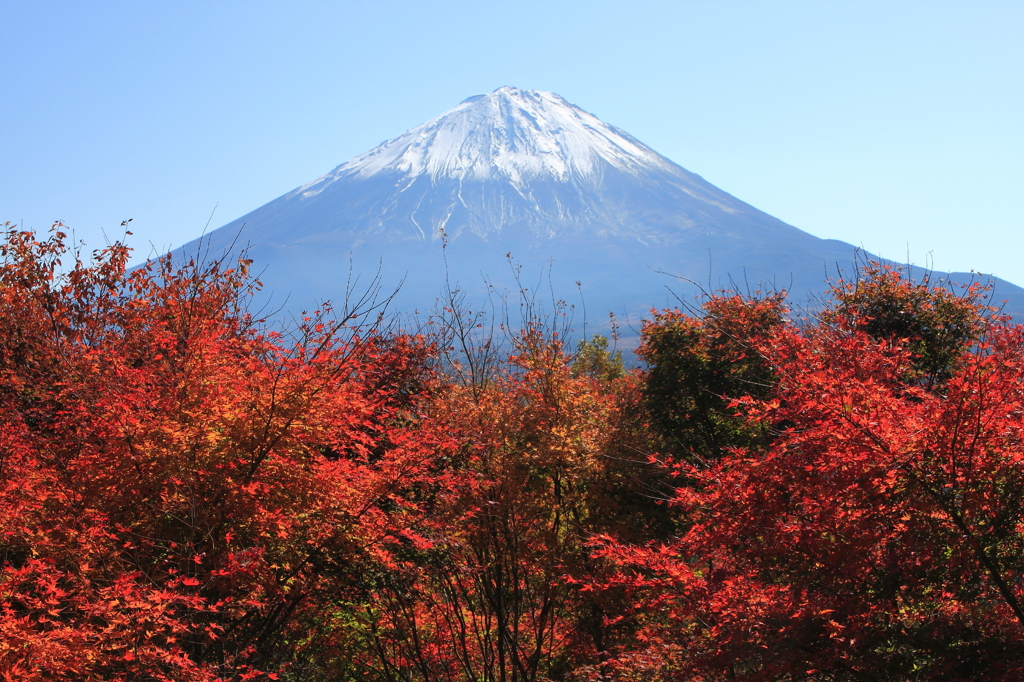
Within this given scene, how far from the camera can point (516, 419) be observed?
11352 mm

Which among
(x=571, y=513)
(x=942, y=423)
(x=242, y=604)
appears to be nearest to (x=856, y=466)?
(x=942, y=423)

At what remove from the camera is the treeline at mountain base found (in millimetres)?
5332

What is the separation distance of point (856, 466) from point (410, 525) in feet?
17.4

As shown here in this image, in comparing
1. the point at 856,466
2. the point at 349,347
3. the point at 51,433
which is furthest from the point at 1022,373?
the point at 51,433

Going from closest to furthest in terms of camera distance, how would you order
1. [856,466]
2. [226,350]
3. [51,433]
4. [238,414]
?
[856,466] < [238,414] < [226,350] < [51,433]

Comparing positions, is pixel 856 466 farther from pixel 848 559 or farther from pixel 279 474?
pixel 279 474

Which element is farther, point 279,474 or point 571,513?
point 571,513

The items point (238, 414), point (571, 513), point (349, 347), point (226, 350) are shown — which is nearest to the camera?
point (238, 414)

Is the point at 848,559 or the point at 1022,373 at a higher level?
the point at 1022,373

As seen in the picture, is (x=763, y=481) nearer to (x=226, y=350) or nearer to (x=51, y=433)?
(x=226, y=350)

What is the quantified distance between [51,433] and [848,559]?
1148 cm

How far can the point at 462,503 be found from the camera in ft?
33.9

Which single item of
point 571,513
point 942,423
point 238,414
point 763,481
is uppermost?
point 238,414

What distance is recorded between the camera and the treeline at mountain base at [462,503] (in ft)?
17.5
